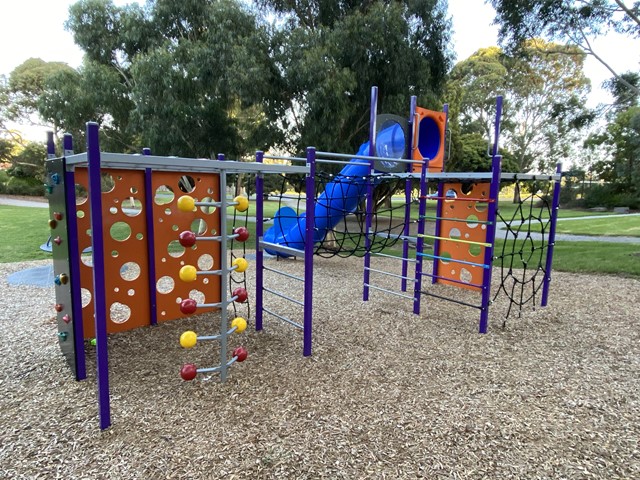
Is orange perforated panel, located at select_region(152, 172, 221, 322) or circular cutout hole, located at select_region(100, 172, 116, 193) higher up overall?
circular cutout hole, located at select_region(100, 172, 116, 193)

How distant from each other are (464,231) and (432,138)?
55.6 inches

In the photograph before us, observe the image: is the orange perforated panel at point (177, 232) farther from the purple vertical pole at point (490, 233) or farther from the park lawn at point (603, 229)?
the park lawn at point (603, 229)

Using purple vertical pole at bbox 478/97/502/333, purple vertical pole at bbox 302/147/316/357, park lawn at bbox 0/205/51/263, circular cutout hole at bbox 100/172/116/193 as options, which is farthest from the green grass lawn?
purple vertical pole at bbox 302/147/316/357

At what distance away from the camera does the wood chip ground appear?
2.17m

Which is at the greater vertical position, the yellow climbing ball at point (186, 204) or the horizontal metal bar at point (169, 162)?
the horizontal metal bar at point (169, 162)

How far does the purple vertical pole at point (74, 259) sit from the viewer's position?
2.86 meters

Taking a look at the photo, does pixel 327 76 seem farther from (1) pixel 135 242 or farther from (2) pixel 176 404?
(2) pixel 176 404

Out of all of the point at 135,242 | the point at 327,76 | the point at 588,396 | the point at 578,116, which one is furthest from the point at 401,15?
the point at 588,396

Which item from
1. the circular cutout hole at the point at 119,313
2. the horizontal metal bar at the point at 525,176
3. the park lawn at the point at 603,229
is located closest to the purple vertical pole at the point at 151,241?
the circular cutout hole at the point at 119,313

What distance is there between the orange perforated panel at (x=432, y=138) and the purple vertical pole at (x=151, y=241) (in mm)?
3163

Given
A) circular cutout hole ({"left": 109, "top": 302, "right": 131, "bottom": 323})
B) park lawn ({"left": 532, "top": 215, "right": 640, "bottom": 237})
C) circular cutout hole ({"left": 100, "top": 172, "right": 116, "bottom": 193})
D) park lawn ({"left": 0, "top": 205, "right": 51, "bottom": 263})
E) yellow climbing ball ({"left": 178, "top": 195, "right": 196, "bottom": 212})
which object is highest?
circular cutout hole ({"left": 100, "top": 172, "right": 116, "bottom": 193})

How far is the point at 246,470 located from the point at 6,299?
4712mm

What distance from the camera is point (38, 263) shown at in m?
7.54

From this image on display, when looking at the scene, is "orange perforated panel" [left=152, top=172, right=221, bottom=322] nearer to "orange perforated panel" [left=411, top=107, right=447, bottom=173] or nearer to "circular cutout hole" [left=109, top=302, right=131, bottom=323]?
"circular cutout hole" [left=109, top=302, right=131, bottom=323]
